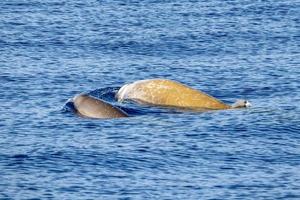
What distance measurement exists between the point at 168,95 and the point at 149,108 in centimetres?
87

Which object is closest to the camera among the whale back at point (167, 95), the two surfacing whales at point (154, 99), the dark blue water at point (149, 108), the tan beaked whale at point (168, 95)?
the dark blue water at point (149, 108)

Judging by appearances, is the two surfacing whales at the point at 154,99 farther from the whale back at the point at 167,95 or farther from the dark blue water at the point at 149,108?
the dark blue water at the point at 149,108

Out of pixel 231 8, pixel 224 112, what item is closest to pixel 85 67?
pixel 224 112

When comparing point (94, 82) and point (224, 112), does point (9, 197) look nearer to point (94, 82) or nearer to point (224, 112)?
point (224, 112)

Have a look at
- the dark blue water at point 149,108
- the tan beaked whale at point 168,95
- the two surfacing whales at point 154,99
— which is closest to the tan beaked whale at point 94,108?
the two surfacing whales at point 154,99

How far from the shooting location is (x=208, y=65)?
39.2 meters

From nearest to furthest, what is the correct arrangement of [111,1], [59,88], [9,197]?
[9,197], [59,88], [111,1]

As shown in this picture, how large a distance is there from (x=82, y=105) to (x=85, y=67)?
6108mm

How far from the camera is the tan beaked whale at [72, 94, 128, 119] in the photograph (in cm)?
3250

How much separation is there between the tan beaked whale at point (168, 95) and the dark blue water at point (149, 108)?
533 millimetres

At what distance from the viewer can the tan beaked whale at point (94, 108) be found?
32.5m

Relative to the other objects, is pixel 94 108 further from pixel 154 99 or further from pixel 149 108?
pixel 154 99

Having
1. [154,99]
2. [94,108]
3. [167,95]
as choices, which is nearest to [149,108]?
[154,99]

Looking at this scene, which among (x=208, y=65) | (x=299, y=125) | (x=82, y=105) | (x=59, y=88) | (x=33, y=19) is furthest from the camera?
(x=33, y=19)
